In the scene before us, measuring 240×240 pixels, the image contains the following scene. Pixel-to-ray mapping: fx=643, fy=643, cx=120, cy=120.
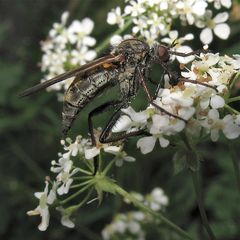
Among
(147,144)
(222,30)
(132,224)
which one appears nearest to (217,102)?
(147,144)

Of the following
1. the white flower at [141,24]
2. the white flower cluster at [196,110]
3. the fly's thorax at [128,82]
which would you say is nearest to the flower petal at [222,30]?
the white flower at [141,24]

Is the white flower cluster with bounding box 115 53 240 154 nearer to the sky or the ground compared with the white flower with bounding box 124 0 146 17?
nearer to the ground

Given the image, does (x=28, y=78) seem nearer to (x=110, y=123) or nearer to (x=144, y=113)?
(x=110, y=123)

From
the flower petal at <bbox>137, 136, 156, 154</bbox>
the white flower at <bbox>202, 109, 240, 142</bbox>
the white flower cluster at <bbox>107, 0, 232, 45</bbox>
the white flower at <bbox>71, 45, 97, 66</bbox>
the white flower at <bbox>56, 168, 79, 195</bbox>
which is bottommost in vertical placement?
the white flower at <bbox>202, 109, 240, 142</bbox>

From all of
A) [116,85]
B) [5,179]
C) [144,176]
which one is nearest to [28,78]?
[5,179]

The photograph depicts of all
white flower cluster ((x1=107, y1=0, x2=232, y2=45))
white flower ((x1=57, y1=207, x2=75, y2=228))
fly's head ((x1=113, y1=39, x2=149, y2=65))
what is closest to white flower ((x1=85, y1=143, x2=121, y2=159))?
white flower ((x1=57, y1=207, x2=75, y2=228))

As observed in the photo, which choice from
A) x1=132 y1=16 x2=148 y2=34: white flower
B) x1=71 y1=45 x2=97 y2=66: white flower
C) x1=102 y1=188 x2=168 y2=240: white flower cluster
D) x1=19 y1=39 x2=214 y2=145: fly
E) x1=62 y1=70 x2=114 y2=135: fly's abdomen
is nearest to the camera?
x1=19 y1=39 x2=214 y2=145: fly

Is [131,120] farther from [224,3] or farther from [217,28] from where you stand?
[217,28]

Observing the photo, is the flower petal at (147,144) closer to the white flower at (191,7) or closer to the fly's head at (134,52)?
the fly's head at (134,52)

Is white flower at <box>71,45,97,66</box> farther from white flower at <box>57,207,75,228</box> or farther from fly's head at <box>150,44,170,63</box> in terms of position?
white flower at <box>57,207,75,228</box>
